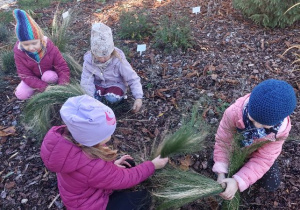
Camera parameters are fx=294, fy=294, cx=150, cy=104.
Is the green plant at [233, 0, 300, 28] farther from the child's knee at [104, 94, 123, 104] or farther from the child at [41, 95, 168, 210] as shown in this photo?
the child at [41, 95, 168, 210]

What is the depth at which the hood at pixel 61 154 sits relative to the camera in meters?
1.58

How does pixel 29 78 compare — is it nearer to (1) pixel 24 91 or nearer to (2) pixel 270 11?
(1) pixel 24 91

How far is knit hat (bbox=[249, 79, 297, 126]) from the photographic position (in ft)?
5.14

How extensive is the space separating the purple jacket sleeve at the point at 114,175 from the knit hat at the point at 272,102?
2.45 feet

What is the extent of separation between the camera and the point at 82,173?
1.66 meters

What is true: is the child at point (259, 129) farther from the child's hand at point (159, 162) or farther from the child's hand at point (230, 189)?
the child's hand at point (159, 162)

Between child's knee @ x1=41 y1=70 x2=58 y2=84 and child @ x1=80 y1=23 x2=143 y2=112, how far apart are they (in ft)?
1.30

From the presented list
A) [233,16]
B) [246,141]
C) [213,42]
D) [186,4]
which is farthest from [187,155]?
[186,4]

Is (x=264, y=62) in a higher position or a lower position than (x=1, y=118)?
higher

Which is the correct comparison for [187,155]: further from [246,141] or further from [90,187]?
[90,187]

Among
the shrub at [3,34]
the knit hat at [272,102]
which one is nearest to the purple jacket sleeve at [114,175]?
the knit hat at [272,102]

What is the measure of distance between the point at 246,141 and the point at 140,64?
2.06m

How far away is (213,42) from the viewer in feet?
12.5

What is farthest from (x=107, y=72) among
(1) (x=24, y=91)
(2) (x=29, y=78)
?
(1) (x=24, y=91)
